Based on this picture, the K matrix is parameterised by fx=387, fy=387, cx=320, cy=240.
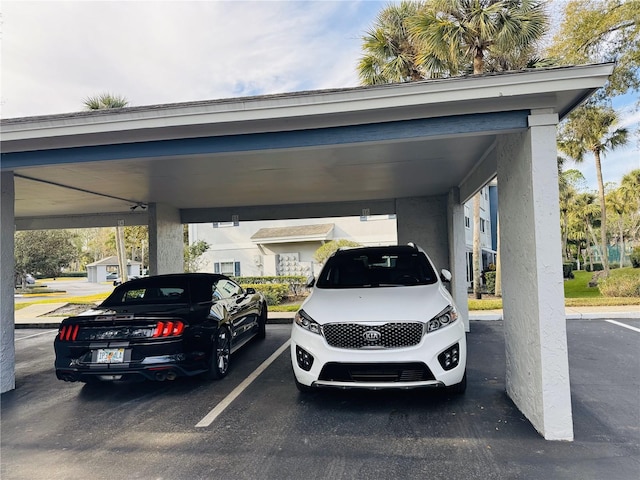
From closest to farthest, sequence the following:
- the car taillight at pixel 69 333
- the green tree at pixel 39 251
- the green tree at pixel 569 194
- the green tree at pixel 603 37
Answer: the car taillight at pixel 69 333
the green tree at pixel 603 37
the green tree at pixel 39 251
the green tree at pixel 569 194

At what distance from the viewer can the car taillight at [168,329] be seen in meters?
4.70

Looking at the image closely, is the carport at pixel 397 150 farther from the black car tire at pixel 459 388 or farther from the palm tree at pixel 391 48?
the palm tree at pixel 391 48

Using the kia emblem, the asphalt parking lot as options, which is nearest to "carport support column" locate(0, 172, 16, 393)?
the asphalt parking lot

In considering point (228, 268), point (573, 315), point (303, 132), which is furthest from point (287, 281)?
point (303, 132)

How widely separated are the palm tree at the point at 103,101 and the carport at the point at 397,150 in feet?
36.4

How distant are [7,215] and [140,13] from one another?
206 inches

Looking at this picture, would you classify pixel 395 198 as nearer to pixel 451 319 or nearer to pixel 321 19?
pixel 321 19

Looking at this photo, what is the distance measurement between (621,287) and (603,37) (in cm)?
846

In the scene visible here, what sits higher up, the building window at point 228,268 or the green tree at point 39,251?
the green tree at point 39,251

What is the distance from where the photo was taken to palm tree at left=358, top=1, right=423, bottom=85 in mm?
13000

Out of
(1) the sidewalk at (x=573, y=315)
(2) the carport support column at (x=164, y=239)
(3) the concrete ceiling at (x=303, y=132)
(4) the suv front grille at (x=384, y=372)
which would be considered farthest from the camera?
(1) the sidewalk at (x=573, y=315)

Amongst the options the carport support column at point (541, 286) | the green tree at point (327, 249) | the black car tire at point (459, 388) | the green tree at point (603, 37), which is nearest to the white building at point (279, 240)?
the green tree at point (327, 249)

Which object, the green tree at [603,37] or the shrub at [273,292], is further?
the shrub at [273,292]

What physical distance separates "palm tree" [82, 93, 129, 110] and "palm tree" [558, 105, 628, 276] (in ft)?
63.6
